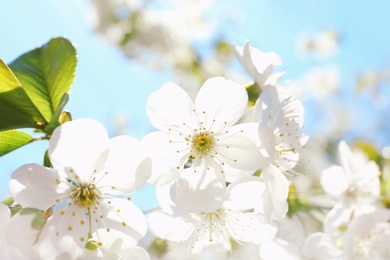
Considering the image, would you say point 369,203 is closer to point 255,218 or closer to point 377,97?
point 255,218

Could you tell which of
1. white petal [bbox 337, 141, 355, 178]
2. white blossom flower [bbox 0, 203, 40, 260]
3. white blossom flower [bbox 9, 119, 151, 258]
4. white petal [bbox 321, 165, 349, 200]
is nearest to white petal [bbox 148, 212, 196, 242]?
white blossom flower [bbox 9, 119, 151, 258]

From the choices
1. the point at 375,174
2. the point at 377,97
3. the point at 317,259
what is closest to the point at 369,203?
the point at 375,174

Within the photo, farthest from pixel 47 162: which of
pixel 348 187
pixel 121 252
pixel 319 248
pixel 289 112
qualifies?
pixel 348 187

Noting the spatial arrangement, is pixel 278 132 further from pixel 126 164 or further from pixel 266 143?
pixel 126 164

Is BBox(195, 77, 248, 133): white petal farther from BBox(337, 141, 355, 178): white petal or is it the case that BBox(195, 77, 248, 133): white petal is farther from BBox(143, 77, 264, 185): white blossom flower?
BBox(337, 141, 355, 178): white petal

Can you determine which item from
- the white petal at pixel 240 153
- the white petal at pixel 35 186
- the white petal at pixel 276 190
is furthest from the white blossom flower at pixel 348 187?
the white petal at pixel 35 186

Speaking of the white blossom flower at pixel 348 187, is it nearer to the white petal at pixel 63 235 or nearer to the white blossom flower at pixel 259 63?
the white blossom flower at pixel 259 63

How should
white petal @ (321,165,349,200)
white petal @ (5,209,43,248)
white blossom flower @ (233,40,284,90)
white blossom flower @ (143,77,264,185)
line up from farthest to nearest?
white petal @ (321,165,349,200) < white blossom flower @ (233,40,284,90) < white blossom flower @ (143,77,264,185) < white petal @ (5,209,43,248)

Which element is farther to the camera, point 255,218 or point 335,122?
point 335,122
